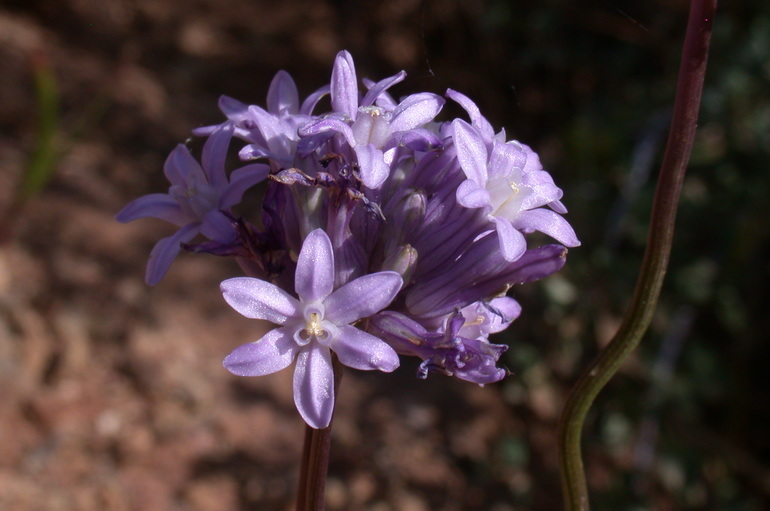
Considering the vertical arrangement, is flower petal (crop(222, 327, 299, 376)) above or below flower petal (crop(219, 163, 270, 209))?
below

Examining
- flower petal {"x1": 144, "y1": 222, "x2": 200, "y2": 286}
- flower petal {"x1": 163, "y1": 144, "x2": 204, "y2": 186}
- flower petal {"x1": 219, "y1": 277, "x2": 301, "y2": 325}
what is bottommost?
flower petal {"x1": 219, "y1": 277, "x2": 301, "y2": 325}

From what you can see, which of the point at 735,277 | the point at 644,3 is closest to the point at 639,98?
the point at 644,3

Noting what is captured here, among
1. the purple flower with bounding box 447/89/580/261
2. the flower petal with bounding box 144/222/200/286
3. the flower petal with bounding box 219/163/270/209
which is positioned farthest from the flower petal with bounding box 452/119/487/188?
the flower petal with bounding box 144/222/200/286

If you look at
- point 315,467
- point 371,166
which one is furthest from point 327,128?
point 315,467

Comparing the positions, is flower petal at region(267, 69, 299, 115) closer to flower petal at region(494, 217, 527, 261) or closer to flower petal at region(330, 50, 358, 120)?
flower petal at region(330, 50, 358, 120)

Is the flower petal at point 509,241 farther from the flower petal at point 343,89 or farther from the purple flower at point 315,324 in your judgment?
the flower petal at point 343,89

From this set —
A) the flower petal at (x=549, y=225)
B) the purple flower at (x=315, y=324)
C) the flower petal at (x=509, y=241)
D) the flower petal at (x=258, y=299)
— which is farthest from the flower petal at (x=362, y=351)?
the flower petal at (x=549, y=225)
